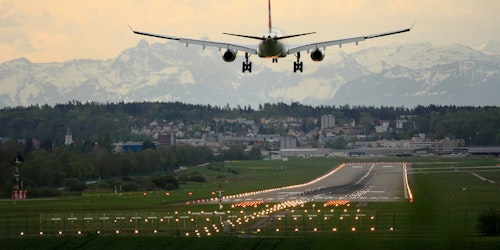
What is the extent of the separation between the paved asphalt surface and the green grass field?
212 inches

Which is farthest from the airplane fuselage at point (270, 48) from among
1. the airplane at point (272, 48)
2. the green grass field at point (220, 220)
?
the green grass field at point (220, 220)

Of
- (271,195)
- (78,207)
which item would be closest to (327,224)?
(78,207)

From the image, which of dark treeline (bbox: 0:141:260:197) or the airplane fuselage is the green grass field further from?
the airplane fuselage

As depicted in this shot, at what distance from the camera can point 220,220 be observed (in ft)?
249

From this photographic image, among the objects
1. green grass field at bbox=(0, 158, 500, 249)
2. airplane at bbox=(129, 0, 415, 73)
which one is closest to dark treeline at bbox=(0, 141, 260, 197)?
green grass field at bbox=(0, 158, 500, 249)

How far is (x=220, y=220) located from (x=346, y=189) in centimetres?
4304

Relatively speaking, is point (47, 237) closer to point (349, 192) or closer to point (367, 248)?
point (367, 248)

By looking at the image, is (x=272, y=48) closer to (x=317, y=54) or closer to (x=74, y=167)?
(x=317, y=54)

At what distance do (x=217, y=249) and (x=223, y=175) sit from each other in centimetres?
10246

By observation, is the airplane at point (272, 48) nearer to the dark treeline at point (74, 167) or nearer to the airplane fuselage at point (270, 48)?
the airplane fuselage at point (270, 48)

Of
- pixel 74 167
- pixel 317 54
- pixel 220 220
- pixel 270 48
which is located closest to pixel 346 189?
pixel 74 167

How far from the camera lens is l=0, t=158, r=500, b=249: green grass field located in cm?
2173

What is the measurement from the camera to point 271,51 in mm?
61750

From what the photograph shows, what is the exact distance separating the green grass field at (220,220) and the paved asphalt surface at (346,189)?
5.39 metres
